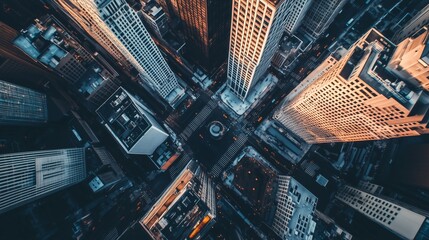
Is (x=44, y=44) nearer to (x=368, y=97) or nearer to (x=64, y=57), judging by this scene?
(x=64, y=57)

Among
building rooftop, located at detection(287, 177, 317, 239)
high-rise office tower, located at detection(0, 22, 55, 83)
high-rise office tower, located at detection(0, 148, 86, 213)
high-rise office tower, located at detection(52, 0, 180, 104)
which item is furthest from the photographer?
high-rise office tower, located at detection(0, 22, 55, 83)

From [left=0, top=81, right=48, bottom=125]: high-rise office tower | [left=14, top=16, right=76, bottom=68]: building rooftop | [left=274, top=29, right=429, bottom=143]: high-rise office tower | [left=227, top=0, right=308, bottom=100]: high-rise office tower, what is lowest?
[left=274, top=29, right=429, bottom=143]: high-rise office tower

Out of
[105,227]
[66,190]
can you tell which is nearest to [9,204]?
[66,190]

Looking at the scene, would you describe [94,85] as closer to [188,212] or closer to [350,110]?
[188,212]

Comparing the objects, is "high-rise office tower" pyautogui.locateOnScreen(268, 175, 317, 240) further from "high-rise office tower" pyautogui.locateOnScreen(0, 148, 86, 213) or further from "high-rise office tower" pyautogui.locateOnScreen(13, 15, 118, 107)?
"high-rise office tower" pyautogui.locateOnScreen(13, 15, 118, 107)

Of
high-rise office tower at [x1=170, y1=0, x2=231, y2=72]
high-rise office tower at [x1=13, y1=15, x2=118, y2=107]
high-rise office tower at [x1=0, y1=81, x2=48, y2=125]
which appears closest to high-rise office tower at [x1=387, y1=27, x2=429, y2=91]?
high-rise office tower at [x1=170, y1=0, x2=231, y2=72]

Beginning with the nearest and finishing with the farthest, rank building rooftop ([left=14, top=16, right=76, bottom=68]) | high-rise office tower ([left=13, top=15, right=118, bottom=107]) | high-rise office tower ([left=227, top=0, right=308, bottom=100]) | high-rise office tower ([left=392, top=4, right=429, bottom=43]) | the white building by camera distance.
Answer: high-rise office tower ([left=227, top=0, right=308, bottom=100])
high-rise office tower ([left=392, top=4, right=429, bottom=43])
the white building
building rooftop ([left=14, top=16, right=76, bottom=68])
high-rise office tower ([left=13, top=15, right=118, bottom=107])

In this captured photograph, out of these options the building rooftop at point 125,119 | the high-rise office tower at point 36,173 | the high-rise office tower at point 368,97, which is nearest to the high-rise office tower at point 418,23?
the high-rise office tower at point 368,97
